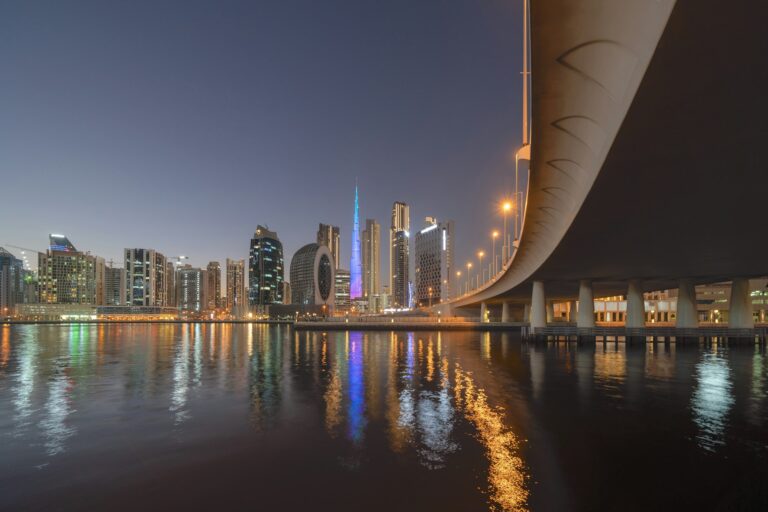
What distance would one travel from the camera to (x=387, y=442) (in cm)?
1485

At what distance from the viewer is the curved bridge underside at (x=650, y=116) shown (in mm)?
7871

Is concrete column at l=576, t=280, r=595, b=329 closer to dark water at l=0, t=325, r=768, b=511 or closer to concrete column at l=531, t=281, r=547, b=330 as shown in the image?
concrete column at l=531, t=281, r=547, b=330

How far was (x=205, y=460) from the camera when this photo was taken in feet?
43.8

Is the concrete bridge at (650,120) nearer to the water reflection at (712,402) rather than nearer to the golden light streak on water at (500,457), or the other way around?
the water reflection at (712,402)

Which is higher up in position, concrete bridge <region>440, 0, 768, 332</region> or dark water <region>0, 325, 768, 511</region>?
concrete bridge <region>440, 0, 768, 332</region>

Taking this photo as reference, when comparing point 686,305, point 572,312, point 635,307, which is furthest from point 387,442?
point 572,312

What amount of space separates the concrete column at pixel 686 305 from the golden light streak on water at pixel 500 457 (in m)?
45.5

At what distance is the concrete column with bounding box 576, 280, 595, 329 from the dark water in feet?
91.5

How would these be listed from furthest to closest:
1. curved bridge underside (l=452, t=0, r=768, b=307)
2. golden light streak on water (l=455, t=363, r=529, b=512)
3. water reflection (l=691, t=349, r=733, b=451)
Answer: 1. water reflection (l=691, t=349, r=733, b=451)
2. golden light streak on water (l=455, t=363, r=529, b=512)
3. curved bridge underside (l=452, t=0, r=768, b=307)

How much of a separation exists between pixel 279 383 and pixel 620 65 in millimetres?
24771

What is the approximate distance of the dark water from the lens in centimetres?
1065

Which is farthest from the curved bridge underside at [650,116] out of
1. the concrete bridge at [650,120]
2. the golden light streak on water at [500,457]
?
the golden light streak on water at [500,457]

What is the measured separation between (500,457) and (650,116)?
9783mm

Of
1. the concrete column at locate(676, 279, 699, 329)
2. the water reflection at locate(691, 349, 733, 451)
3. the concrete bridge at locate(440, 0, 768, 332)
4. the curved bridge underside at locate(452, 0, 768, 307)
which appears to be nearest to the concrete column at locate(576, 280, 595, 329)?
the concrete column at locate(676, 279, 699, 329)
